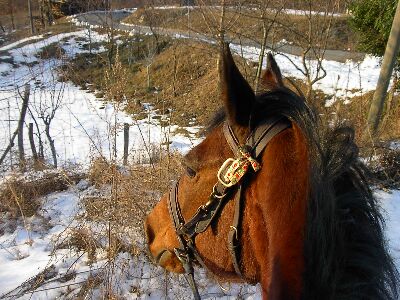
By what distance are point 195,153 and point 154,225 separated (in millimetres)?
650

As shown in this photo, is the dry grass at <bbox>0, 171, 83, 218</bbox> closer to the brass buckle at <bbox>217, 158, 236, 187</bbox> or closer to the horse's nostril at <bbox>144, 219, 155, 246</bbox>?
the horse's nostril at <bbox>144, 219, 155, 246</bbox>

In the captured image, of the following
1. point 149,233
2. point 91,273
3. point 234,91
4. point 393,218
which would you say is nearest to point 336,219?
point 234,91

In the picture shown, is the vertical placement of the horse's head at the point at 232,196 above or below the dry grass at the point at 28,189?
above

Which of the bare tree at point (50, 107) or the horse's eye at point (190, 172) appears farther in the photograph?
the bare tree at point (50, 107)

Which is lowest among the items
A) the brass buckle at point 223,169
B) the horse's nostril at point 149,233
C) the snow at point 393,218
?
the snow at point 393,218

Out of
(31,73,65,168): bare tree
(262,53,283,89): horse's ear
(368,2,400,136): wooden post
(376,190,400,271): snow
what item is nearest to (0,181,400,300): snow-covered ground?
(376,190,400,271): snow

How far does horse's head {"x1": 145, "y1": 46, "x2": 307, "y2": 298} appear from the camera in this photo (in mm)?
1197

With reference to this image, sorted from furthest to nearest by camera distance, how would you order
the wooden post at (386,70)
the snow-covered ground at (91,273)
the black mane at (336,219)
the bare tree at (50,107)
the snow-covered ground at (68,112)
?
the bare tree at (50,107) < the snow-covered ground at (68,112) < the wooden post at (386,70) < the snow-covered ground at (91,273) < the black mane at (336,219)

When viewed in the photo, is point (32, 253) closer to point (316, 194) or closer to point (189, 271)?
point (189, 271)

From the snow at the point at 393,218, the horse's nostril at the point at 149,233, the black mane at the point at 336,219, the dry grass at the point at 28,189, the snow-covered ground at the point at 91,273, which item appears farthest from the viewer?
the dry grass at the point at 28,189

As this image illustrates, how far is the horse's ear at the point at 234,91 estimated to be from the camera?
1178mm

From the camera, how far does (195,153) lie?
150cm

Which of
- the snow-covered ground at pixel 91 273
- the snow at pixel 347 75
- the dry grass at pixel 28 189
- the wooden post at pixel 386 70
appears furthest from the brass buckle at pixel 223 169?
the snow at pixel 347 75

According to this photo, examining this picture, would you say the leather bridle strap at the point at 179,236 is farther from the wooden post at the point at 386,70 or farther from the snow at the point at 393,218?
the wooden post at the point at 386,70
